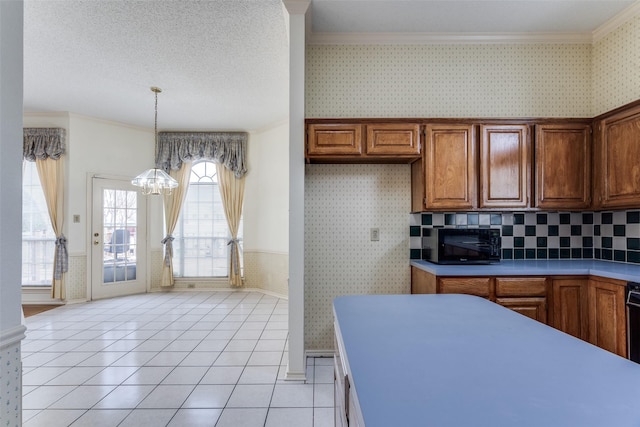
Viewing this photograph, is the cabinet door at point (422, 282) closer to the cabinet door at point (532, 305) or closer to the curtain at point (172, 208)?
the cabinet door at point (532, 305)

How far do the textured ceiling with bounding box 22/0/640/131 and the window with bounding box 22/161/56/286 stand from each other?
1.48 metres

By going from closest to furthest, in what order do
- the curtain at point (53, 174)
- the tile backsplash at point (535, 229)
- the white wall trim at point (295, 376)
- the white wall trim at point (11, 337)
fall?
the white wall trim at point (11, 337), the white wall trim at point (295, 376), the tile backsplash at point (535, 229), the curtain at point (53, 174)

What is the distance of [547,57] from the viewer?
2.96 m

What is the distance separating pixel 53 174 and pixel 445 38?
5.85 m

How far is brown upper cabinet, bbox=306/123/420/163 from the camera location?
2654 millimetres

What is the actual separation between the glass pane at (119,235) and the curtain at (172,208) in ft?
1.71

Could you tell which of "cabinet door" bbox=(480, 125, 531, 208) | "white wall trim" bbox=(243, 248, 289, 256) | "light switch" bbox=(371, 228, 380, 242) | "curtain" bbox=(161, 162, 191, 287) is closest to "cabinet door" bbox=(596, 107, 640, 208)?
"cabinet door" bbox=(480, 125, 531, 208)

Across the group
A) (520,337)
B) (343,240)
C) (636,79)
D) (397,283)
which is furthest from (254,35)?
(636,79)

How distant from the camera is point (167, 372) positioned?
8.62ft

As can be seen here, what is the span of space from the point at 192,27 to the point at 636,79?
A: 3.89m

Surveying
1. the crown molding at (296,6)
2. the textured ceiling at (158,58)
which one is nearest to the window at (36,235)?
the textured ceiling at (158,58)

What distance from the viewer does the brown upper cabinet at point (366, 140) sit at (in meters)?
2.65

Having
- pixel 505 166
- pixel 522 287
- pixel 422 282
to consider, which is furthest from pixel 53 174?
pixel 522 287

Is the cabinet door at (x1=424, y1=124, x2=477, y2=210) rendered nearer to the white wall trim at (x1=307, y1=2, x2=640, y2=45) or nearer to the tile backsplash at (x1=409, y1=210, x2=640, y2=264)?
the tile backsplash at (x1=409, y1=210, x2=640, y2=264)
